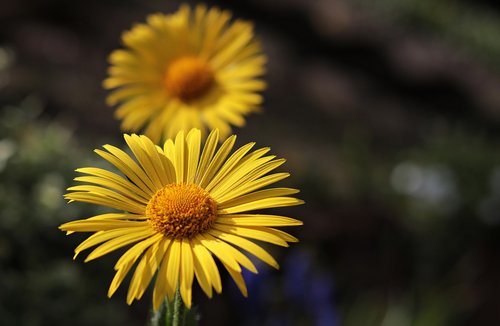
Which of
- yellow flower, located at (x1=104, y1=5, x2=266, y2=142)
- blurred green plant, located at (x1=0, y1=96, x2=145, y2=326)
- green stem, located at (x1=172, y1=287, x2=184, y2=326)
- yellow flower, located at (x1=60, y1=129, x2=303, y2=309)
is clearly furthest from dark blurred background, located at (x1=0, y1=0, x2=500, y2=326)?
green stem, located at (x1=172, y1=287, x2=184, y2=326)

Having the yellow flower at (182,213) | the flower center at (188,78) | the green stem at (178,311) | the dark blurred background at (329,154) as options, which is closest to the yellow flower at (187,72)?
the flower center at (188,78)

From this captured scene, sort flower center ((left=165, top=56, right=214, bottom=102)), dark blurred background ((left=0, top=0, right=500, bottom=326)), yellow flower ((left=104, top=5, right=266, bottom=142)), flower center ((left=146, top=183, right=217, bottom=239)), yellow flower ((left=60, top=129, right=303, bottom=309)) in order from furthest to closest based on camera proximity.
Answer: dark blurred background ((left=0, top=0, right=500, bottom=326)) < flower center ((left=165, top=56, right=214, bottom=102)) < yellow flower ((left=104, top=5, right=266, bottom=142)) < flower center ((left=146, top=183, right=217, bottom=239)) < yellow flower ((left=60, top=129, right=303, bottom=309))

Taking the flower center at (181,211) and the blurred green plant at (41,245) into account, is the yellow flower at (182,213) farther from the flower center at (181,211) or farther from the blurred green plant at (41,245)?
the blurred green plant at (41,245)

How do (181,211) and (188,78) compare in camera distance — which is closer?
(181,211)

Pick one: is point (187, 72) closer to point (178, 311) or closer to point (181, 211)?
point (181, 211)

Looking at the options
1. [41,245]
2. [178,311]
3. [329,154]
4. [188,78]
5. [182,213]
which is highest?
[329,154]

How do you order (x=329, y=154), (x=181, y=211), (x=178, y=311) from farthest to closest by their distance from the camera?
(x=329, y=154)
(x=181, y=211)
(x=178, y=311)

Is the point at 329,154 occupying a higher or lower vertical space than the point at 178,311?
higher

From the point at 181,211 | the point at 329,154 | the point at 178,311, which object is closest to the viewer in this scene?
the point at 178,311

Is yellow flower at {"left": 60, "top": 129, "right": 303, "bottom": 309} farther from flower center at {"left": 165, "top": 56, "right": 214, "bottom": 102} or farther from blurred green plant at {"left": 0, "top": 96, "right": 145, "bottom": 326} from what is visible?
blurred green plant at {"left": 0, "top": 96, "right": 145, "bottom": 326}

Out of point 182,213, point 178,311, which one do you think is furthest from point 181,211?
point 178,311
